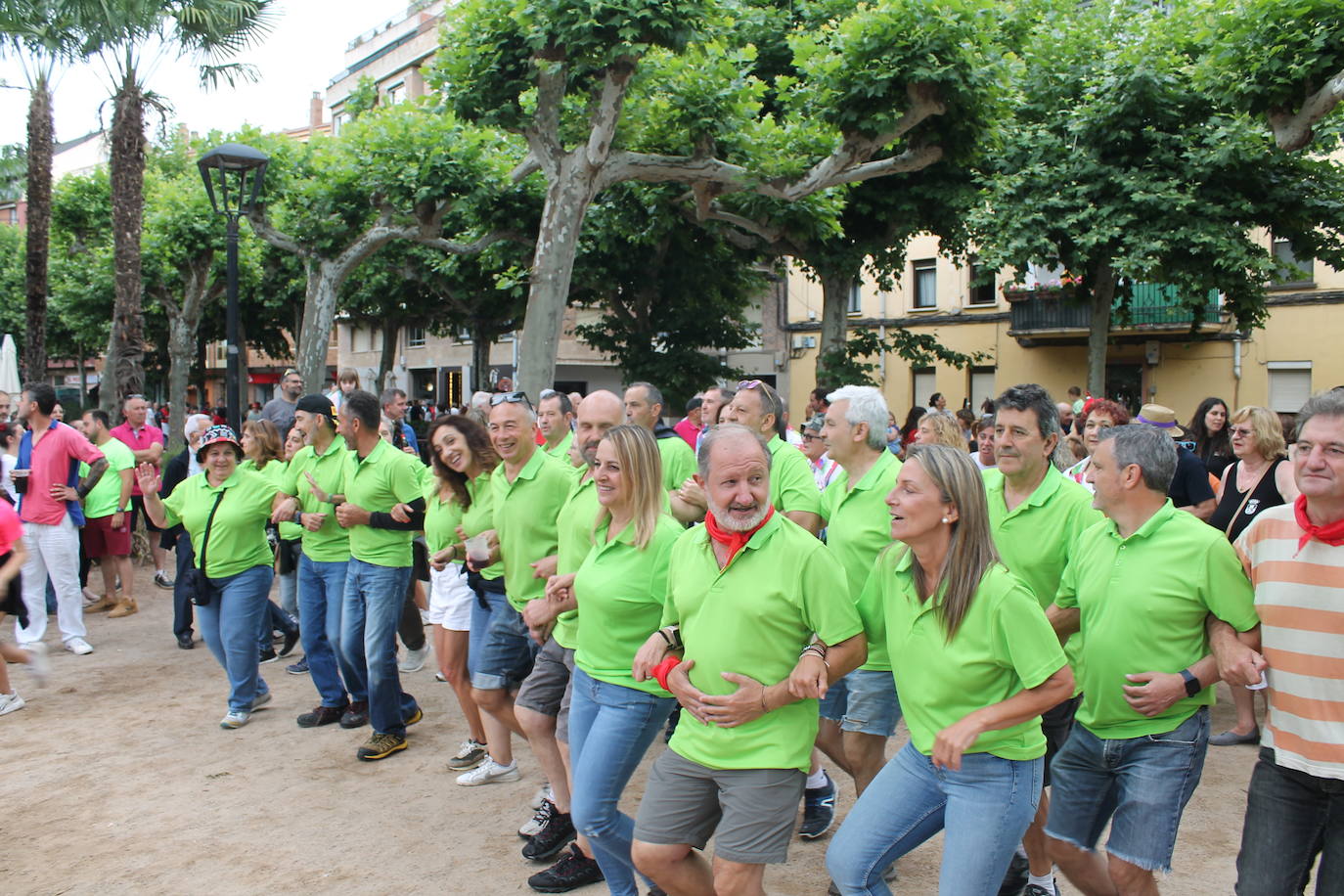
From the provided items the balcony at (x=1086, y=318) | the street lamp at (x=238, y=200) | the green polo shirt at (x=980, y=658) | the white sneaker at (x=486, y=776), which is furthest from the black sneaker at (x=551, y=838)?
the balcony at (x=1086, y=318)

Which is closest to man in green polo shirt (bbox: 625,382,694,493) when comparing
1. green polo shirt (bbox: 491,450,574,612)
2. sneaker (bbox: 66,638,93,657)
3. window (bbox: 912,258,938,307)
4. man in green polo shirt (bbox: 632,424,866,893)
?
green polo shirt (bbox: 491,450,574,612)

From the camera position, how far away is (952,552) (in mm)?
2766

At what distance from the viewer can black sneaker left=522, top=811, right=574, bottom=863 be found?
4285mm

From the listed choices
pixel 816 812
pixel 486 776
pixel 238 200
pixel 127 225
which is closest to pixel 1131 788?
pixel 816 812

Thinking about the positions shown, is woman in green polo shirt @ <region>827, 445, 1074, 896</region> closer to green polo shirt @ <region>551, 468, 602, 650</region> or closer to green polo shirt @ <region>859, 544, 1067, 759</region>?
green polo shirt @ <region>859, 544, 1067, 759</region>

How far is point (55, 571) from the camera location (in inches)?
314

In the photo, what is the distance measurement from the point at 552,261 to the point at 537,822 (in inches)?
312

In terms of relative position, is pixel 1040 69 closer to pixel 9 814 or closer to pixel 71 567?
pixel 71 567

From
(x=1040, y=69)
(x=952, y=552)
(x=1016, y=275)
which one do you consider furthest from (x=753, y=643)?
(x=1040, y=69)

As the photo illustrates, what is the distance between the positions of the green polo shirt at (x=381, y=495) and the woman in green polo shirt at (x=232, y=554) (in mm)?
796

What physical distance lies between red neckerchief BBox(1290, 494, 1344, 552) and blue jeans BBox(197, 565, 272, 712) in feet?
17.2

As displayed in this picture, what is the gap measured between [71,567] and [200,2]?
10.9 metres

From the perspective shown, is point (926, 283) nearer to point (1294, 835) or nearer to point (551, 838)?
point (551, 838)

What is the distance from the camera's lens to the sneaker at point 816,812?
4.47 m
